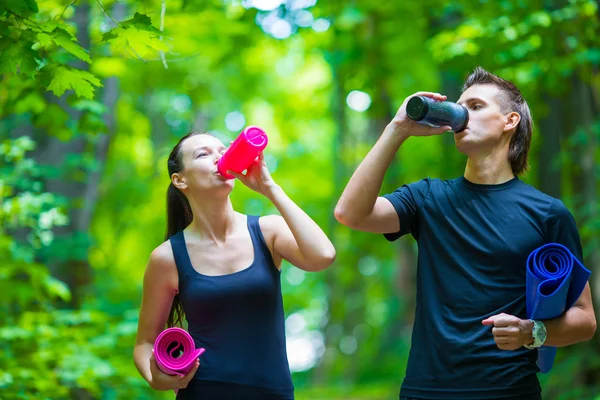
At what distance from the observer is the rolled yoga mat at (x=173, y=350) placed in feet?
8.93

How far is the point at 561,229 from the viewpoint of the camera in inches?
104

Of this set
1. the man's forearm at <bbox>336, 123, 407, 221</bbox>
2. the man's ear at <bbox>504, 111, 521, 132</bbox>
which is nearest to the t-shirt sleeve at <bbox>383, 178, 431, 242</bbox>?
the man's forearm at <bbox>336, 123, 407, 221</bbox>

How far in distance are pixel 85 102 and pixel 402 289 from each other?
1057 centimetres

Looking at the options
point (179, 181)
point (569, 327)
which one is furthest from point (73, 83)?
point (569, 327)

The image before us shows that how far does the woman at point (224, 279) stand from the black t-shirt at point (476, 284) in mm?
455

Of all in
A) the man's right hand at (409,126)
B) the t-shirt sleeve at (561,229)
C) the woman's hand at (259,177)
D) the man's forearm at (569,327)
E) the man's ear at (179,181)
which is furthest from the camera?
the man's ear at (179,181)

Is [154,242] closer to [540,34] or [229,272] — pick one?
[540,34]

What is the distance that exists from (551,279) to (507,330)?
0.23 m

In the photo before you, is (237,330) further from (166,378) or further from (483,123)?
(483,123)

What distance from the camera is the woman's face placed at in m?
3.11

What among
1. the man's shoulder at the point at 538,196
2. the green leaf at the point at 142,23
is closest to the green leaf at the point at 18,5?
the green leaf at the point at 142,23

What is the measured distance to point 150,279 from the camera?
10.0 ft

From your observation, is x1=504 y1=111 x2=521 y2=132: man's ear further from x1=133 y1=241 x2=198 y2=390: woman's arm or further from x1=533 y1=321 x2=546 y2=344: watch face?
x1=133 y1=241 x2=198 y2=390: woman's arm

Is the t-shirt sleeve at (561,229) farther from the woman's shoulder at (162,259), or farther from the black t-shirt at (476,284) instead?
the woman's shoulder at (162,259)
